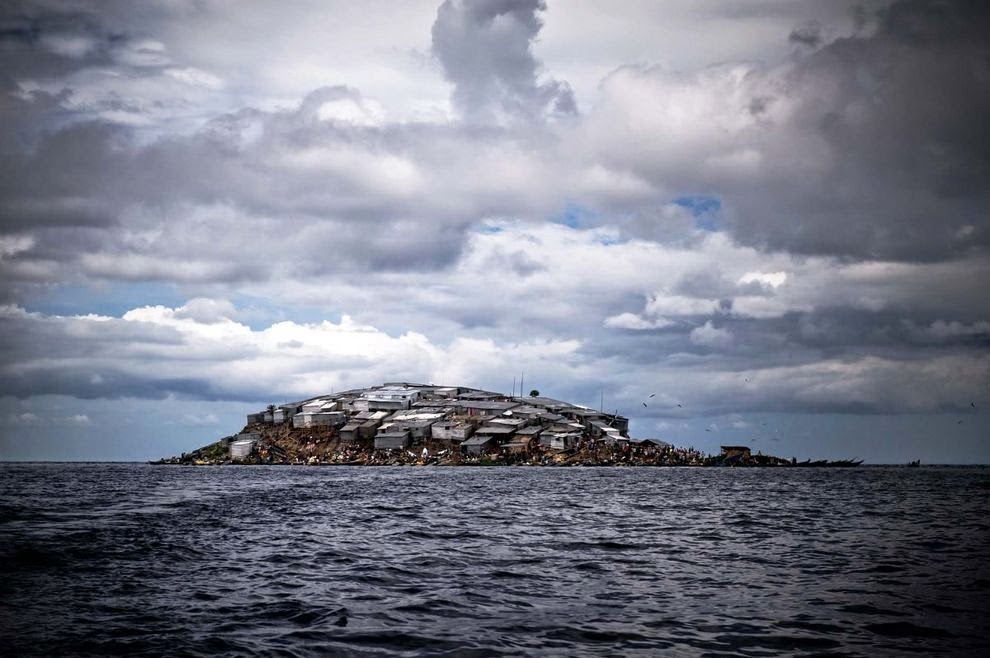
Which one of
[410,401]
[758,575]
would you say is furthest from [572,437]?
[758,575]

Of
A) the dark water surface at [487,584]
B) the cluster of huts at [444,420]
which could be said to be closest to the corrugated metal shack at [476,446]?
the cluster of huts at [444,420]

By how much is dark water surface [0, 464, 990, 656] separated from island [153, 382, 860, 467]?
108m

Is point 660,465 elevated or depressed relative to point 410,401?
depressed

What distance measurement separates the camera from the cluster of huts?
151 m

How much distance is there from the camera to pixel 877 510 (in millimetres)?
47531

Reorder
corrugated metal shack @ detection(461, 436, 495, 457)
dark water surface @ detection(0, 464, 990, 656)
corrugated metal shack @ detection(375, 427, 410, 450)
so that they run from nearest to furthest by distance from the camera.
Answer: dark water surface @ detection(0, 464, 990, 656)
corrugated metal shack @ detection(461, 436, 495, 457)
corrugated metal shack @ detection(375, 427, 410, 450)

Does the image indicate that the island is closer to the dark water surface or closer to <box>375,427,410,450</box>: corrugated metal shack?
<box>375,427,410,450</box>: corrugated metal shack

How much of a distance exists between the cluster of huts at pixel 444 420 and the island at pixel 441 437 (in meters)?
0.23

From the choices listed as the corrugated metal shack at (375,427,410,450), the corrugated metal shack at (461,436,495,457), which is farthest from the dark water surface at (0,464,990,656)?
the corrugated metal shack at (375,427,410,450)

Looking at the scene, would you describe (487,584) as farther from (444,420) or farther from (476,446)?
(444,420)

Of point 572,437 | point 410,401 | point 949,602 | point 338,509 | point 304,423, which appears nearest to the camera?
point 949,602

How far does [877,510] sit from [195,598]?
148 ft

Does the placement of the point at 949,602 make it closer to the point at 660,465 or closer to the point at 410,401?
the point at 660,465

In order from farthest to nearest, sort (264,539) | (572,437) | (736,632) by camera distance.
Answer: (572,437), (264,539), (736,632)
